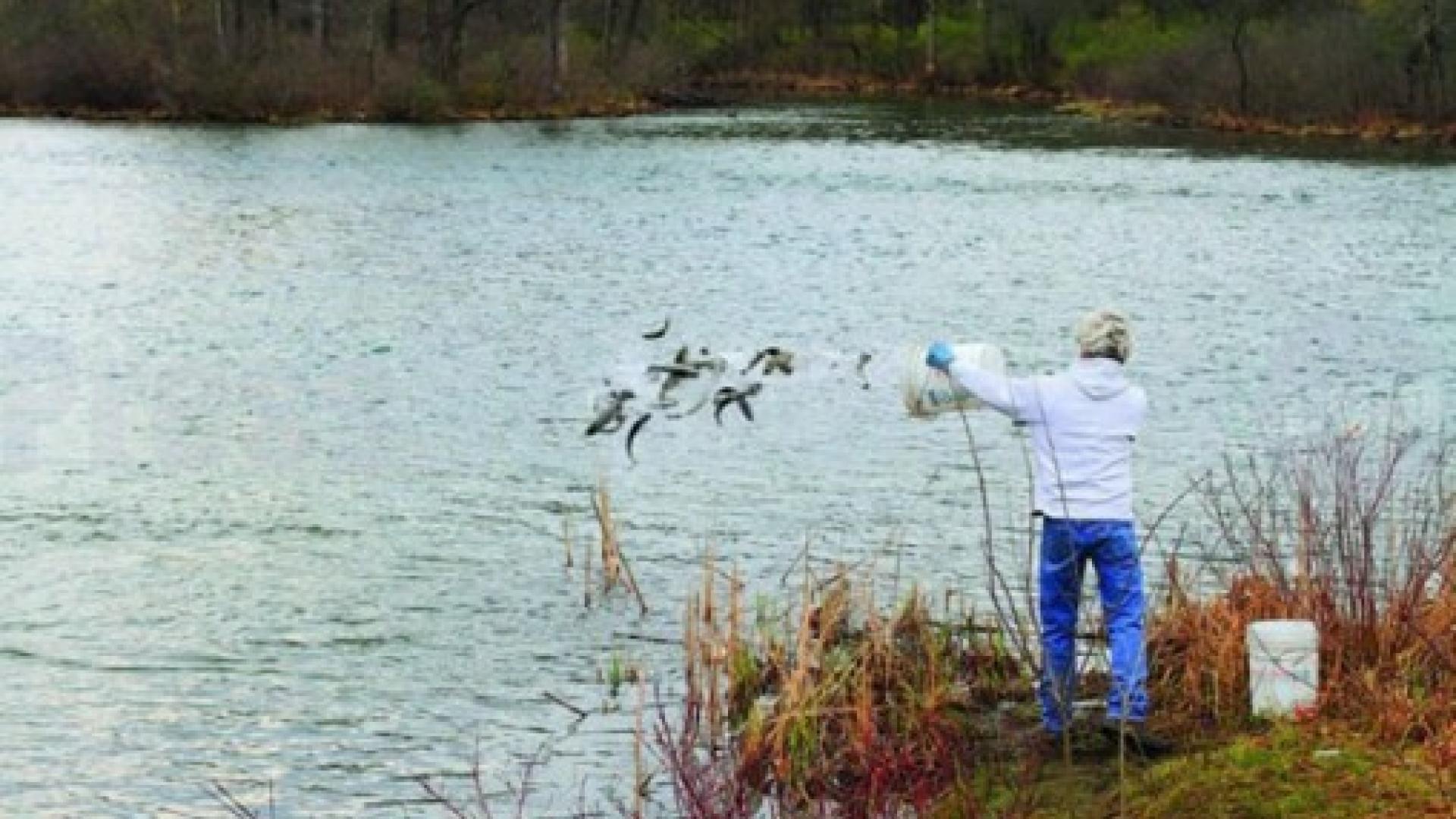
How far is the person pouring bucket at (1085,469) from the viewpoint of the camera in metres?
9.52

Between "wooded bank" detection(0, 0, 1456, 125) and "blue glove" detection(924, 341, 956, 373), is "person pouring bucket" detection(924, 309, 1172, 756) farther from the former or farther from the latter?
"wooded bank" detection(0, 0, 1456, 125)

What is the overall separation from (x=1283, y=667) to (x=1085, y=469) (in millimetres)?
1433

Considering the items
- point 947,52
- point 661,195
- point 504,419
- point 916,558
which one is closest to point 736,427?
point 504,419

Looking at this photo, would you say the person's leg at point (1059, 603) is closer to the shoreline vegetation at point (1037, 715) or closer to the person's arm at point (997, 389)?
the shoreline vegetation at point (1037, 715)

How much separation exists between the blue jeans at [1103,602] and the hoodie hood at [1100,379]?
526mm

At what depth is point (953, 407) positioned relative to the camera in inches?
407

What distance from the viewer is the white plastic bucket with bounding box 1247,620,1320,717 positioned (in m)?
10.1

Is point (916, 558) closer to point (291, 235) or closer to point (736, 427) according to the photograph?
point (736, 427)

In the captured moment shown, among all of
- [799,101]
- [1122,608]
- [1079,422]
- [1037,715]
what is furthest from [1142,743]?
[799,101]

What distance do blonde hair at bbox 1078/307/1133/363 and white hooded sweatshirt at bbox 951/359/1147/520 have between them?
0.11ft

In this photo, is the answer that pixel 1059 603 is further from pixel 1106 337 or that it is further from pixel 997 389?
pixel 1106 337

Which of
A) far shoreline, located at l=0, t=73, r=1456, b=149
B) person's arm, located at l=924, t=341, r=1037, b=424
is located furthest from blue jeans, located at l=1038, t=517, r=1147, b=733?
far shoreline, located at l=0, t=73, r=1456, b=149

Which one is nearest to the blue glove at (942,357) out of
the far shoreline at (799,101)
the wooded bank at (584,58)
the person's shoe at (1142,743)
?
the person's shoe at (1142,743)

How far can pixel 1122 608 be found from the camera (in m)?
9.79
